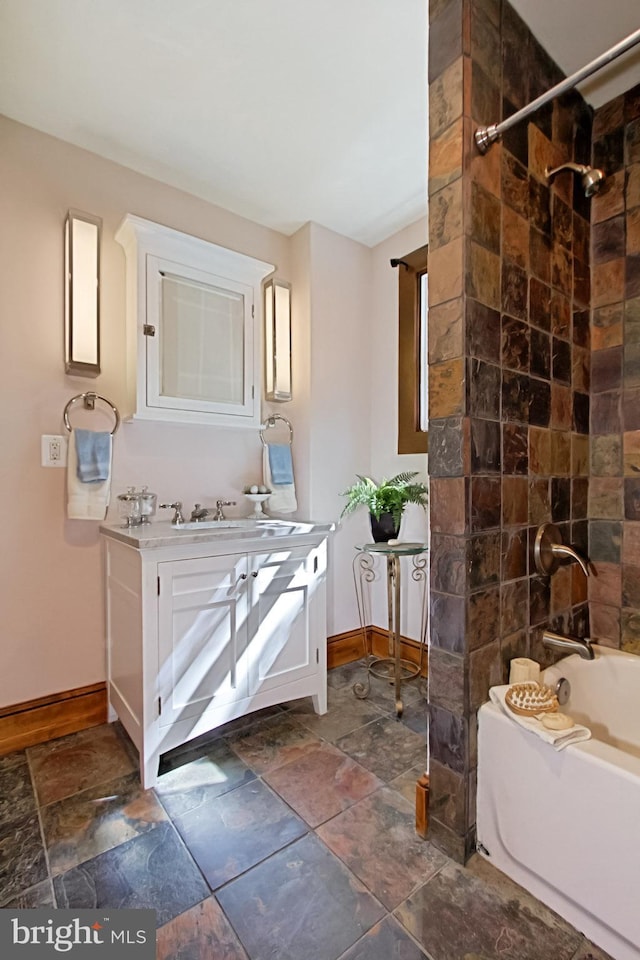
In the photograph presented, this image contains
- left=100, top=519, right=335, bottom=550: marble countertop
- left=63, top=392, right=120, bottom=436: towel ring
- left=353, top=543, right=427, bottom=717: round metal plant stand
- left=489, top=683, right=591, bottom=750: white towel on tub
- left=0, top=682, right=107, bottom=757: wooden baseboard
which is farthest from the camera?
left=353, top=543, right=427, bottom=717: round metal plant stand

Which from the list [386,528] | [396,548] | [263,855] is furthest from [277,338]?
[263,855]

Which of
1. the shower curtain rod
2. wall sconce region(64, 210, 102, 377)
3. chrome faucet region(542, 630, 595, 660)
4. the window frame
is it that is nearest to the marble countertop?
wall sconce region(64, 210, 102, 377)

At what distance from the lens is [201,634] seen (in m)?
1.60

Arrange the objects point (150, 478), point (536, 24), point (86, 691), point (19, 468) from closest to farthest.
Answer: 1. point (536, 24)
2. point (19, 468)
3. point (86, 691)
4. point (150, 478)

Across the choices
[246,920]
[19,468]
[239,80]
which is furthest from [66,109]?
[246,920]

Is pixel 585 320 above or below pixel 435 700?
above

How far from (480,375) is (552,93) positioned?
0.70 metres

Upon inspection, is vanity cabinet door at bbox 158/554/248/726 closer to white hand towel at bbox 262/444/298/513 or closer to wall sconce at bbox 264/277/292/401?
white hand towel at bbox 262/444/298/513

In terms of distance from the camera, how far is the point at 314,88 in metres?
1.60

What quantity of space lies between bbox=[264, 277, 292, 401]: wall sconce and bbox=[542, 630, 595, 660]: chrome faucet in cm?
165

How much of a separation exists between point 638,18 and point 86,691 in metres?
3.12

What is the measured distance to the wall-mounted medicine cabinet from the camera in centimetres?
190

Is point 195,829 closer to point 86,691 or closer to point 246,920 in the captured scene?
point 246,920

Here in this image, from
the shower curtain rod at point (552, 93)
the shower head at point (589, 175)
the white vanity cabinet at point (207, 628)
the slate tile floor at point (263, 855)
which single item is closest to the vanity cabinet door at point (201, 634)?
the white vanity cabinet at point (207, 628)
